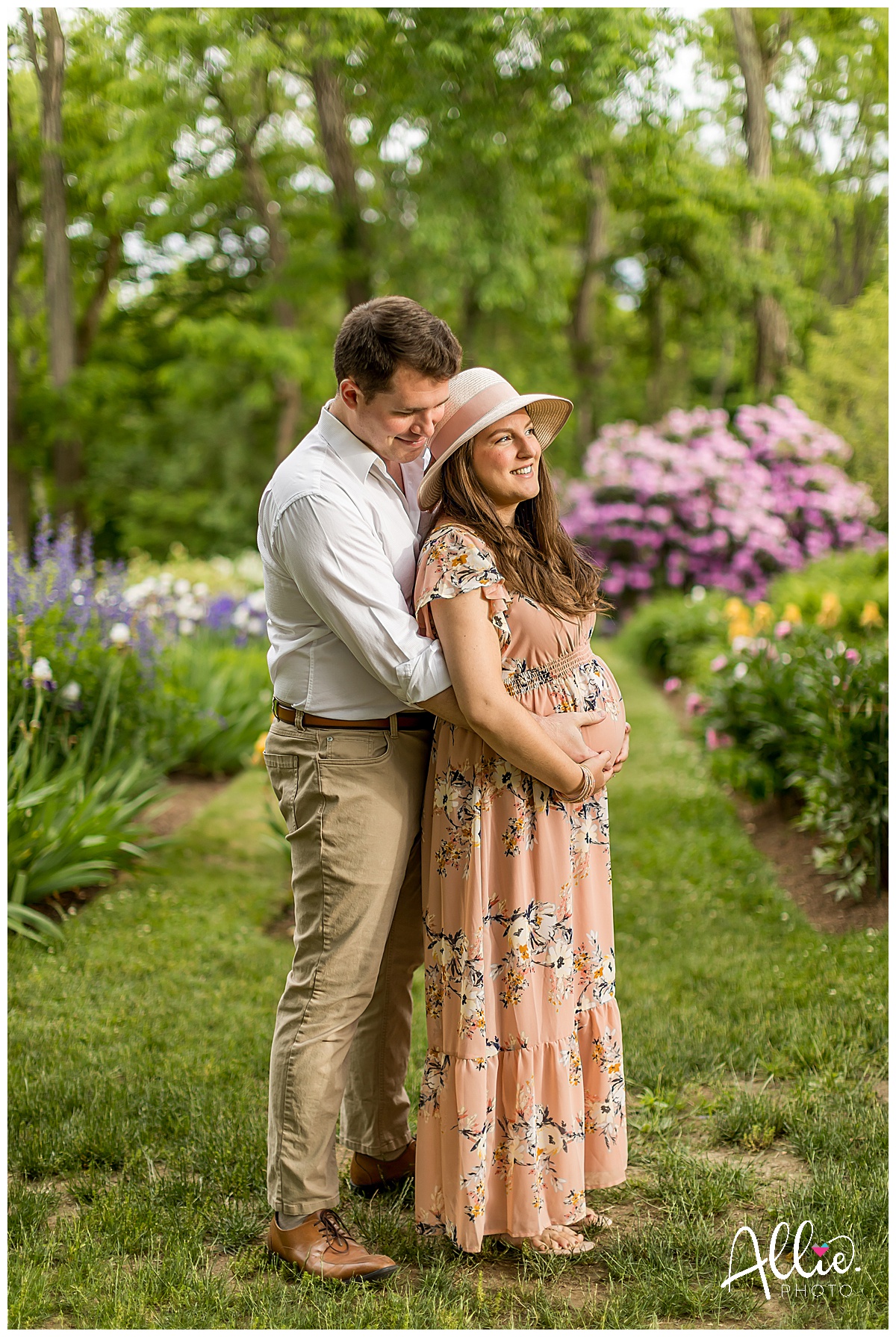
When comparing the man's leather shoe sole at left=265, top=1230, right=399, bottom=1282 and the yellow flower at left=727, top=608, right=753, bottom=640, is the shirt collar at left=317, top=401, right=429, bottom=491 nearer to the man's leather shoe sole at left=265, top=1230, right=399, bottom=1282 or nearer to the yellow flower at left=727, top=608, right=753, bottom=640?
the man's leather shoe sole at left=265, top=1230, right=399, bottom=1282

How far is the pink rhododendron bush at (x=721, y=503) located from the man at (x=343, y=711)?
10.3m

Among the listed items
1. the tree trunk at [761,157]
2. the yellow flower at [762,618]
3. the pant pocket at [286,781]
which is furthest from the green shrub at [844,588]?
the tree trunk at [761,157]

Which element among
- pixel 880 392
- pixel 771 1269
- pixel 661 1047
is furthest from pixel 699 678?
pixel 880 392

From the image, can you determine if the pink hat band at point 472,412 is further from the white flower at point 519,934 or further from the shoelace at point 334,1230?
the shoelace at point 334,1230

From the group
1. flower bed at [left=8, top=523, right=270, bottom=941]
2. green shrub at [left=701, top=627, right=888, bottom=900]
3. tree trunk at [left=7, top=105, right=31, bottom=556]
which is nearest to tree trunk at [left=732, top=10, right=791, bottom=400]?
tree trunk at [left=7, top=105, right=31, bottom=556]

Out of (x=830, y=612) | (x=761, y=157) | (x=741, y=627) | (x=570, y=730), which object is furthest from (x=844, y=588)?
(x=761, y=157)

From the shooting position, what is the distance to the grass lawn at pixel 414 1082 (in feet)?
8.25

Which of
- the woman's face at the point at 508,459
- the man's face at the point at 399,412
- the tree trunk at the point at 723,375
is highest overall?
the tree trunk at the point at 723,375

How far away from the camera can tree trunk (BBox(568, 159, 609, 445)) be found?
19.3 metres

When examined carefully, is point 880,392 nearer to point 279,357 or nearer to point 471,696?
point 279,357

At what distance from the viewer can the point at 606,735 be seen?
2672mm

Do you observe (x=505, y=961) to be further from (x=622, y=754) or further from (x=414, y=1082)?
(x=414, y=1082)

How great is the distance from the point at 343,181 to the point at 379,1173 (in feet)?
47.0
